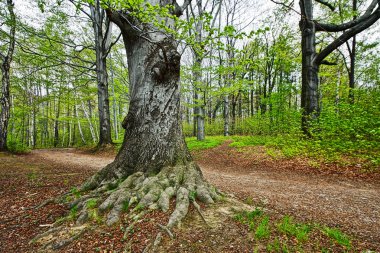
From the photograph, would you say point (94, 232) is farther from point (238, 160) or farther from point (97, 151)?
point (97, 151)

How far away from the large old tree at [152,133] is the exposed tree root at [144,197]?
2cm

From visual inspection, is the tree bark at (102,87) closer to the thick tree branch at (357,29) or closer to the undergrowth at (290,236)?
the undergrowth at (290,236)

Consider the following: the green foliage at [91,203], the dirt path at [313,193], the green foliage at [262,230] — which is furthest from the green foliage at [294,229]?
the green foliage at [91,203]

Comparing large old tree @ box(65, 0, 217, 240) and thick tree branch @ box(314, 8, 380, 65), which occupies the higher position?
thick tree branch @ box(314, 8, 380, 65)

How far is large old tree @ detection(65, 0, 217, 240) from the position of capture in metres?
3.23

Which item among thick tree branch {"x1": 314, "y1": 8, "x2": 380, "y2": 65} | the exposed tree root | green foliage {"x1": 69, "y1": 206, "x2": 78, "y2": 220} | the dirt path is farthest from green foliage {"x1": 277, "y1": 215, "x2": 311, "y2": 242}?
thick tree branch {"x1": 314, "y1": 8, "x2": 380, "y2": 65}

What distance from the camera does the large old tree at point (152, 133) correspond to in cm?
323

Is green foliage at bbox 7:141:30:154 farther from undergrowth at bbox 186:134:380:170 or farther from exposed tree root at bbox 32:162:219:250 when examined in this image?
undergrowth at bbox 186:134:380:170

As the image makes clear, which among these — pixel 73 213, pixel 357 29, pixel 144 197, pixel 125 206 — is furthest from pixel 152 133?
pixel 357 29

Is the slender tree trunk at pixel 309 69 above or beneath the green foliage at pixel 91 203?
above

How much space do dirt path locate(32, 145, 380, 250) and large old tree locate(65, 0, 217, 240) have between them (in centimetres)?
139

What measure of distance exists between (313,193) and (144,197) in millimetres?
3879

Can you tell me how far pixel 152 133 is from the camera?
11.7ft

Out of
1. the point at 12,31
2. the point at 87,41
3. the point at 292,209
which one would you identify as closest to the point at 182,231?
the point at 292,209
